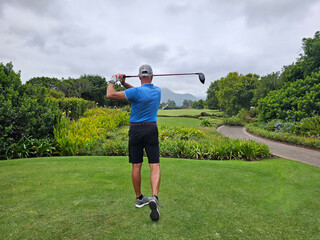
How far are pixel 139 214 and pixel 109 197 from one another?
68 cm

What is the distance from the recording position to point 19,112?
5938mm

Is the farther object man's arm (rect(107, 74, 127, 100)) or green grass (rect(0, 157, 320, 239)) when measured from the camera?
man's arm (rect(107, 74, 127, 100))

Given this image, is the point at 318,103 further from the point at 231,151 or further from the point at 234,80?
the point at 234,80

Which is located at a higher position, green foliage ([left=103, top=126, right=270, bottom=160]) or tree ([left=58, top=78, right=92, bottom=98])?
tree ([left=58, top=78, right=92, bottom=98])

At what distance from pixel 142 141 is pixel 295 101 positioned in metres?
15.2

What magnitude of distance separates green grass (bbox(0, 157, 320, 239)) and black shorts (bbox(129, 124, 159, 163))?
75 cm

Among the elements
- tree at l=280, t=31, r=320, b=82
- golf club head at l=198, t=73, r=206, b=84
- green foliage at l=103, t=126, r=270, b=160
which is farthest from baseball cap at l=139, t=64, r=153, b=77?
tree at l=280, t=31, r=320, b=82

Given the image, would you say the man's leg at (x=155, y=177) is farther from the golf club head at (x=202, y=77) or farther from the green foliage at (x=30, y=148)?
the green foliage at (x=30, y=148)

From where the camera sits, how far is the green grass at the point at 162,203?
7.34ft

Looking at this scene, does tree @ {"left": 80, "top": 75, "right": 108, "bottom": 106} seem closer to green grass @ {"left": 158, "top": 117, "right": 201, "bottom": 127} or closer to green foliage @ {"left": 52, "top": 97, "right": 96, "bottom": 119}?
green grass @ {"left": 158, "top": 117, "right": 201, "bottom": 127}

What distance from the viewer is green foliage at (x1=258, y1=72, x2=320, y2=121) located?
12859 millimetres

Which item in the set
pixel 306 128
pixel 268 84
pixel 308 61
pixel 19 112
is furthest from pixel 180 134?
pixel 268 84

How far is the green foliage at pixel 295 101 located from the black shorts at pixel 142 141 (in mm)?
13626

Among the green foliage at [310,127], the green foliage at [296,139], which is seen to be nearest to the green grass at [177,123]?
the green foliage at [296,139]
